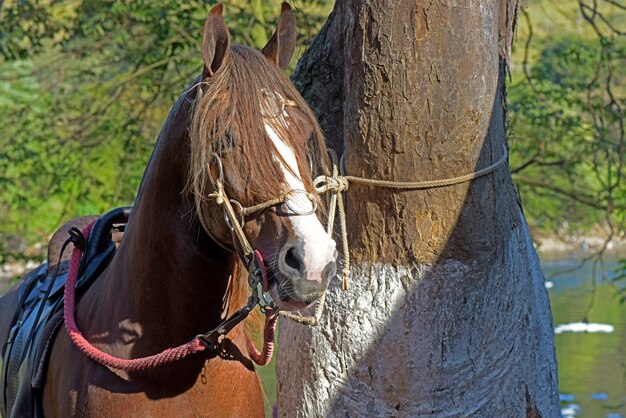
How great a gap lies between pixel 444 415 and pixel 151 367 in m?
0.91

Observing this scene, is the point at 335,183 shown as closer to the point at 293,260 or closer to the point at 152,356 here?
the point at 293,260

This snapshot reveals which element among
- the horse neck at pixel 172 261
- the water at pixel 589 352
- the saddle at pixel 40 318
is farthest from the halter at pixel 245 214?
the water at pixel 589 352

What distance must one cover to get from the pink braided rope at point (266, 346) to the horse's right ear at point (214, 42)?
68cm

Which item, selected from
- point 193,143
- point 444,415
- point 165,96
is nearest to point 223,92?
point 193,143

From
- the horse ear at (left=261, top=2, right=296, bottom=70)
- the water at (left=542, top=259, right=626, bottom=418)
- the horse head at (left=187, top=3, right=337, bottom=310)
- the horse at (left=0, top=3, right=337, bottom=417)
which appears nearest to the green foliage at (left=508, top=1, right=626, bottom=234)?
the water at (left=542, top=259, right=626, bottom=418)

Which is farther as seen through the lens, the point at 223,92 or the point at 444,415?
the point at 444,415

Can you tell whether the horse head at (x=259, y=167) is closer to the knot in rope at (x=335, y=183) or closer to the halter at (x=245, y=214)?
the halter at (x=245, y=214)

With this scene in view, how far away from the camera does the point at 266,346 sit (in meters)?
2.61

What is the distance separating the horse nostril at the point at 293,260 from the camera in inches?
83.5

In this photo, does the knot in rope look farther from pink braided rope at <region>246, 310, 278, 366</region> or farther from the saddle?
the saddle

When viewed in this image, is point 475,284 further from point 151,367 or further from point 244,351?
point 151,367

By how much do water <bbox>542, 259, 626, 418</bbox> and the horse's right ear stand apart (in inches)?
228

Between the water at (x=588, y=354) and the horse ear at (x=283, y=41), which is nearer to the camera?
the horse ear at (x=283, y=41)

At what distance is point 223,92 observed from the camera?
2316 millimetres
